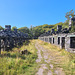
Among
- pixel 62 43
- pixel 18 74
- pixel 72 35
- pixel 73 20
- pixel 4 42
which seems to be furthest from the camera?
pixel 73 20

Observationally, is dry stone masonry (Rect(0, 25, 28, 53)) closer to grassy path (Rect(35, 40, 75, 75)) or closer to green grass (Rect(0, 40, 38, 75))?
green grass (Rect(0, 40, 38, 75))

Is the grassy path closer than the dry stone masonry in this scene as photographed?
Yes

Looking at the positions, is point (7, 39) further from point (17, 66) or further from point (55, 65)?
point (55, 65)

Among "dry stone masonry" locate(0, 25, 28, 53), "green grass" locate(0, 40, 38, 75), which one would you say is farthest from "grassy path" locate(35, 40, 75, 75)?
"dry stone masonry" locate(0, 25, 28, 53)

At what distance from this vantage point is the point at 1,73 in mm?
3848

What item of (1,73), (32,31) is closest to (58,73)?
(1,73)

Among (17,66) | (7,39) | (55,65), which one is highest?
(7,39)

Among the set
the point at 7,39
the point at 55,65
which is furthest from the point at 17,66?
Result: the point at 7,39

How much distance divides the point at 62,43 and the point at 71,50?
2.95m

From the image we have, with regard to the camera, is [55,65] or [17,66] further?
[55,65]

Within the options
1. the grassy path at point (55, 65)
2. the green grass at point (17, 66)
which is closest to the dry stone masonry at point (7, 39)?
the green grass at point (17, 66)

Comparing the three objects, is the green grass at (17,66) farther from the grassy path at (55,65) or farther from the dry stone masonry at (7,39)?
the dry stone masonry at (7,39)

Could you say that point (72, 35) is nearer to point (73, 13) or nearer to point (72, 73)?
point (72, 73)

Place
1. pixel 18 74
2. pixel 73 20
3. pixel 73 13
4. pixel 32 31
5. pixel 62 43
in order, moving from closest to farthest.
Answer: pixel 18 74, pixel 62 43, pixel 73 20, pixel 73 13, pixel 32 31
